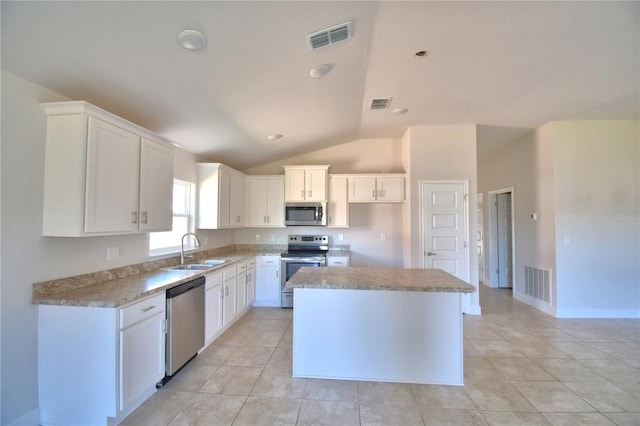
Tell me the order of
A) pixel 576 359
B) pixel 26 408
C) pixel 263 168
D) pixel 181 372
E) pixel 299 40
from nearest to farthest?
pixel 26 408
pixel 299 40
pixel 181 372
pixel 576 359
pixel 263 168

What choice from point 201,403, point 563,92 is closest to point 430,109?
point 563,92

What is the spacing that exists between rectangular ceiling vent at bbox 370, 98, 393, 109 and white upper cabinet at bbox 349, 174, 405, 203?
4.38 ft

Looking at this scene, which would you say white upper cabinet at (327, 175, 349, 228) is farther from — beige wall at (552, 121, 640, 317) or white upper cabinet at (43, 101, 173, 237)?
beige wall at (552, 121, 640, 317)

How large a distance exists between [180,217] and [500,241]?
6.33 metres

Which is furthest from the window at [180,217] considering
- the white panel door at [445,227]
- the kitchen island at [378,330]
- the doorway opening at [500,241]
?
the doorway opening at [500,241]

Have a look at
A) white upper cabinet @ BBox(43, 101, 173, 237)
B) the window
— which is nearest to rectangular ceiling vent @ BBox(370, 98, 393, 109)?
white upper cabinet @ BBox(43, 101, 173, 237)

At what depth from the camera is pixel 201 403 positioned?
2.11m

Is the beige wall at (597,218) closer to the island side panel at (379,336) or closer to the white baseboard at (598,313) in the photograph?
the white baseboard at (598,313)

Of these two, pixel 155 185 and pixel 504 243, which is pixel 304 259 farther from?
pixel 504 243

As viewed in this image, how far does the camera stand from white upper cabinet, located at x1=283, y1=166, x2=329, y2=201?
4637mm

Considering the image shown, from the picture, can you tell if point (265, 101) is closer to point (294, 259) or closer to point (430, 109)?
point (430, 109)

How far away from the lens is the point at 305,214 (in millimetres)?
4641

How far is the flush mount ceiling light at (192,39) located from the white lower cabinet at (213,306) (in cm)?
220

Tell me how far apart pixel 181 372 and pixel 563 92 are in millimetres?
5204
